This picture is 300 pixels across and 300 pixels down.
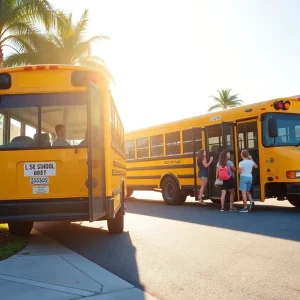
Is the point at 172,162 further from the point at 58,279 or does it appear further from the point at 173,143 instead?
the point at 58,279

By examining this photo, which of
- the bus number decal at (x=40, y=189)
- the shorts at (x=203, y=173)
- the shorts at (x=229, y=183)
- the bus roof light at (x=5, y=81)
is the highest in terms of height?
the bus roof light at (x=5, y=81)

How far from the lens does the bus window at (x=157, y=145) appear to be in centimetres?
1514

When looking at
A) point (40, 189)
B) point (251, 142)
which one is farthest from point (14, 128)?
point (251, 142)

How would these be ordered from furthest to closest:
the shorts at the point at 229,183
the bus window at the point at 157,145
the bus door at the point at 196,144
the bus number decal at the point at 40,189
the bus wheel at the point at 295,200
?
the bus window at the point at 157,145
the bus door at the point at 196,144
the bus wheel at the point at 295,200
the shorts at the point at 229,183
the bus number decal at the point at 40,189

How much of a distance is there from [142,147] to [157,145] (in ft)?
3.39

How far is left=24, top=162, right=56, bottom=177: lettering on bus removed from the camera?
6602mm

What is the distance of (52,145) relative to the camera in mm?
6723

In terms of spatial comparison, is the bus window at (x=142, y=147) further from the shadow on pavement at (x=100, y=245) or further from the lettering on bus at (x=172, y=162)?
the shadow on pavement at (x=100, y=245)

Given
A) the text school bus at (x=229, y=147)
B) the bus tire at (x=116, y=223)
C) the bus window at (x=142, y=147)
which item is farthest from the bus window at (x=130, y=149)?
the bus tire at (x=116, y=223)

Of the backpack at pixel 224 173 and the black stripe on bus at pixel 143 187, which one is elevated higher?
the backpack at pixel 224 173

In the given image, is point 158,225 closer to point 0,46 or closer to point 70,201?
point 70,201

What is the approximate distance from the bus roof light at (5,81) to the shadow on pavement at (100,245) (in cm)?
272

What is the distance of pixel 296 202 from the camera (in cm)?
1232

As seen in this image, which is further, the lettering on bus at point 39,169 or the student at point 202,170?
the student at point 202,170
